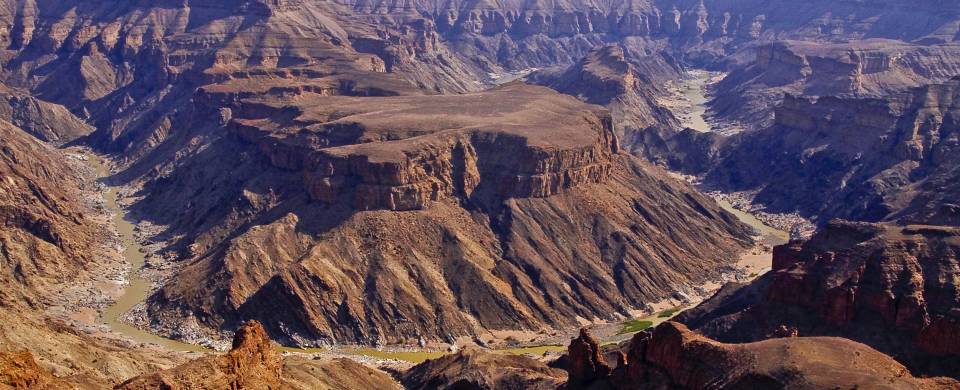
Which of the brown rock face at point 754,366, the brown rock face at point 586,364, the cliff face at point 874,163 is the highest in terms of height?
the brown rock face at point 754,366

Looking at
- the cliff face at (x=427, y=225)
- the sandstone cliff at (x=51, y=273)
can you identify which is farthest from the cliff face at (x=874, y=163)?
the sandstone cliff at (x=51, y=273)

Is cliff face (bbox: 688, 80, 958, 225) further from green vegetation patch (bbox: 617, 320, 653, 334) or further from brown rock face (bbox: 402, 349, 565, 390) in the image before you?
brown rock face (bbox: 402, 349, 565, 390)

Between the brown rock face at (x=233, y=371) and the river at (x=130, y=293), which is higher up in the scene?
the brown rock face at (x=233, y=371)

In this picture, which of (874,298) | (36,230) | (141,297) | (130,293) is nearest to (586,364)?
(874,298)

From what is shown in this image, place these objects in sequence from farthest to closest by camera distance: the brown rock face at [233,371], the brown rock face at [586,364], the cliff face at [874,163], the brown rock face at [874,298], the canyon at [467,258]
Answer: the cliff face at [874,163], the brown rock face at [874,298], the brown rock face at [586,364], the canyon at [467,258], the brown rock face at [233,371]

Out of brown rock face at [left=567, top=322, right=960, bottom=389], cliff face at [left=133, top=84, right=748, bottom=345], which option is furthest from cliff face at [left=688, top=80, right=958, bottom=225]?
brown rock face at [left=567, top=322, right=960, bottom=389]

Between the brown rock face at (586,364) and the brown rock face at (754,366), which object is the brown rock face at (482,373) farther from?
the brown rock face at (754,366)

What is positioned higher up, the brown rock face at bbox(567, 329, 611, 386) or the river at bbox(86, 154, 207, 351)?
the brown rock face at bbox(567, 329, 611, 386)
